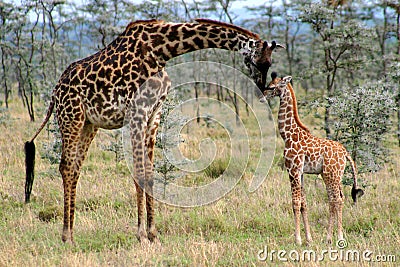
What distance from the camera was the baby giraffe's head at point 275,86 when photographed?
6258 millimetres

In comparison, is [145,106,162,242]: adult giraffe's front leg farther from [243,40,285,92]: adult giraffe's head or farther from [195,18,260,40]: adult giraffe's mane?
[243,40,285,92]: adult giraffe's head

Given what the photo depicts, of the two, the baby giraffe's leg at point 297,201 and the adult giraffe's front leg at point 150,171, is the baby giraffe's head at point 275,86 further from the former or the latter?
the adult giraffe's front leg at point 150,171

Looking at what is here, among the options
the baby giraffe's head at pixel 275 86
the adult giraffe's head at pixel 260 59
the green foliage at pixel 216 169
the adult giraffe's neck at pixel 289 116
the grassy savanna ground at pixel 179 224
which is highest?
the adult giraffe's head at pixel 260 59

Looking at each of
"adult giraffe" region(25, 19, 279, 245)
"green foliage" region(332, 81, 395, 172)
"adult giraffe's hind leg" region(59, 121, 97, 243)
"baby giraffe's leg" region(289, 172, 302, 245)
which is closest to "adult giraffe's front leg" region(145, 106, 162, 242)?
"adult giraffe" region(25, 19, 279, 245)

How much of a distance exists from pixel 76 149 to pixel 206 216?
2137 mm

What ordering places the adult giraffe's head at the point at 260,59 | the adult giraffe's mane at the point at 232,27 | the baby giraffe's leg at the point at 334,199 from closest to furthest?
the adult giraffe's head at the point at 260,59 → the adult giraffe's mane at the point at 232,27 → the baby giraffe's leg at the point at 334,199

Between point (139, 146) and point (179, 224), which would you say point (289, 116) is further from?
point (179, 224)

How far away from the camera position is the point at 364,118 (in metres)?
8.38

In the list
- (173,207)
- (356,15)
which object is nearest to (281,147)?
(173,207)

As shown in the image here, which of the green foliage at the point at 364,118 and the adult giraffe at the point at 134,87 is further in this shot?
the green foliage at the point at 364,118

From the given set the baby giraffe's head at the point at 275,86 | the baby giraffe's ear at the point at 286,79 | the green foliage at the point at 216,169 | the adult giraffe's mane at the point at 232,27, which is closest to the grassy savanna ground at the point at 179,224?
the green foliage at the point at 216,169

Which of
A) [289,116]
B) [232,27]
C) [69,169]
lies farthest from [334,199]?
[69,169]

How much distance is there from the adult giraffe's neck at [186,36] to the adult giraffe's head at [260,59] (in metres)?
0.14

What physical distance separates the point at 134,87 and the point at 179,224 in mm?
2169
